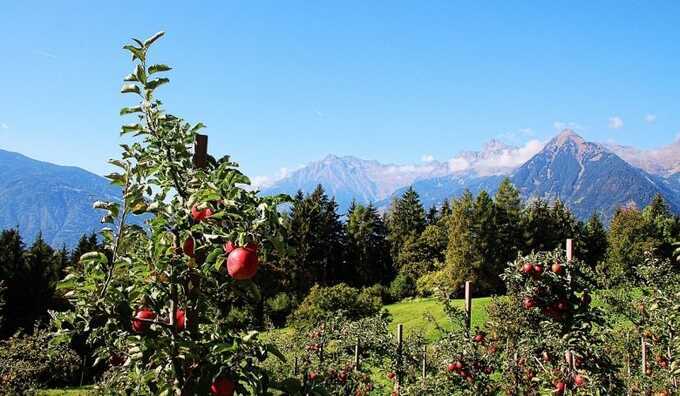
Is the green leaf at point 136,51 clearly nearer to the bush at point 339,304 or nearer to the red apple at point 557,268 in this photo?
the red apple at point 557,268

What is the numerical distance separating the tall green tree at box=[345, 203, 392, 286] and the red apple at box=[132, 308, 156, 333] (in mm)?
47037

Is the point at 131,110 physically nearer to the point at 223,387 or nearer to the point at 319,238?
the point at 223,387

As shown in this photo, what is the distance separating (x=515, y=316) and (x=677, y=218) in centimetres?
5137

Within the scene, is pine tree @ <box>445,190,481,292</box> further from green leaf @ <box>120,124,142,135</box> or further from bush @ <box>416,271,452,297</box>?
green leaf @ <box>120,124,142,135</box>

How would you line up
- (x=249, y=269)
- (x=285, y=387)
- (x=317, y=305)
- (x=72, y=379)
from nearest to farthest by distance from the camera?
(x=249, y=269), (x=285, y=387), (x=72, y=379), (x=317, y=305)

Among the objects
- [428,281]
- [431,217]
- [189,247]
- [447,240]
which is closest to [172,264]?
[189,247]

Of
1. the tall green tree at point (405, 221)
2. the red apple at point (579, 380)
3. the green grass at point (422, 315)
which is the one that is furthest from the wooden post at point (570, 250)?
the tall green tree at point (405, 221)

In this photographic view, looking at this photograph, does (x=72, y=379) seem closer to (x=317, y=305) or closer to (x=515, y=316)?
(x=317, y=305)

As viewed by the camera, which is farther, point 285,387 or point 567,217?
point 567,217

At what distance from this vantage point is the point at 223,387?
197cm

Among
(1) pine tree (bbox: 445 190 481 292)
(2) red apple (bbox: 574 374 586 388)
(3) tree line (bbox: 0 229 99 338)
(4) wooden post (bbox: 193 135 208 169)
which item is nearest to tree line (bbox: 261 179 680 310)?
(1) pine tree (bbox: 445 190 481 292)

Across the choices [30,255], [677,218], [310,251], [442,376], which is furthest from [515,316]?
[677,218]

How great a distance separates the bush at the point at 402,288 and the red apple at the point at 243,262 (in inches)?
1677

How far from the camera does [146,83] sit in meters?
2.21
